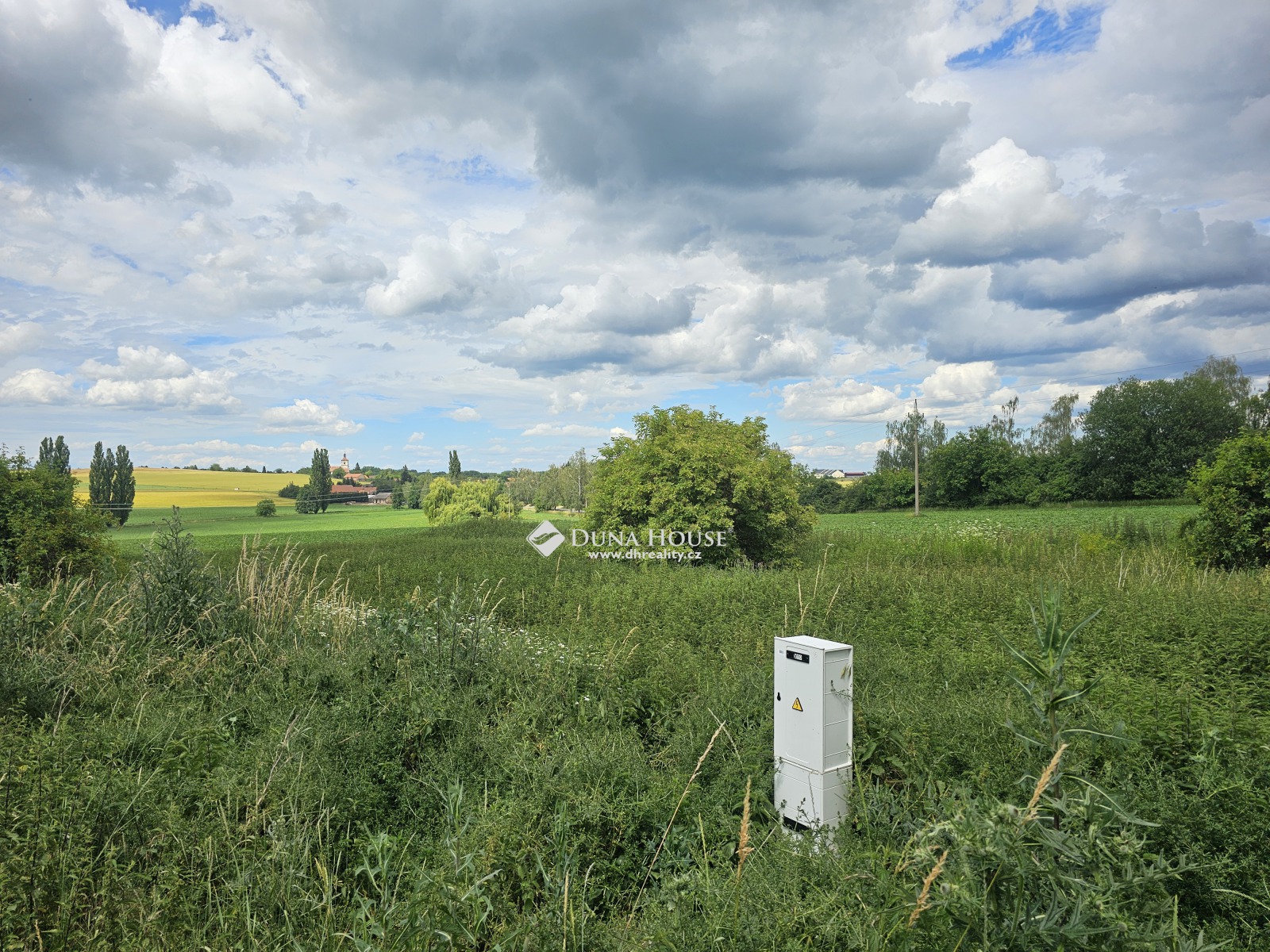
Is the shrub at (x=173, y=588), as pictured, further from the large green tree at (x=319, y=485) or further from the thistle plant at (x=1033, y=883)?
the large green tree at (x=319, y=485)

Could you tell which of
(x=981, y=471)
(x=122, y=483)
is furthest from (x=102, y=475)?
(x=981, y=471)

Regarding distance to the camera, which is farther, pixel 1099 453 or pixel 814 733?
pixel 1099 453

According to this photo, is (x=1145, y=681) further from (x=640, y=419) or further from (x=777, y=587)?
(x=640, y=419)

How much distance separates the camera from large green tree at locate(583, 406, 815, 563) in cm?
1320

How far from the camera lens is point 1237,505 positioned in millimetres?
9750

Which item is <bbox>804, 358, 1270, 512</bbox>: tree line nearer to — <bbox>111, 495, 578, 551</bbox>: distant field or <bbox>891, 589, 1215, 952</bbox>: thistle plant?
<bbox>111, 495, 578, 551</bbox>: distant field

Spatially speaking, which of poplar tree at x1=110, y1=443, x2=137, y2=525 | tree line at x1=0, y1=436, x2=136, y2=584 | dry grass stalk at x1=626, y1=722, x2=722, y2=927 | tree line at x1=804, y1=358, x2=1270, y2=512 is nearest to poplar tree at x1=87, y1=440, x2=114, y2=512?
poplar tree at x1=110, y1=443, x2=137, y2=525

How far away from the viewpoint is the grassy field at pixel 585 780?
1.87 metres

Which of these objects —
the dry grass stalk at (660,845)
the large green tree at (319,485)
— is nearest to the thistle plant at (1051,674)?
the dry grass stalk at (660,845)

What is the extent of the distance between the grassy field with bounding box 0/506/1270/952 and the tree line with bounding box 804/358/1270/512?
30733mm

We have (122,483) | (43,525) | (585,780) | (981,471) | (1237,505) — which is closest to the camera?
(585,780)

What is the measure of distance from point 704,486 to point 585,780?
10.1 metres

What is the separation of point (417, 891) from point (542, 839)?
2.53 feet

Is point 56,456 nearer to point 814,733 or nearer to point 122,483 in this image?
point 122,483
